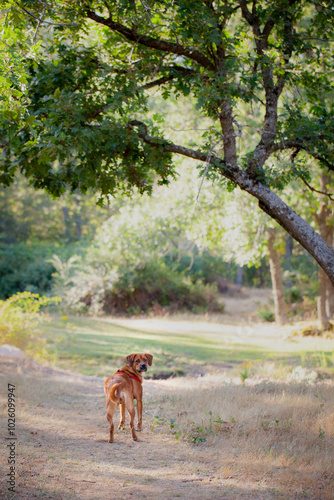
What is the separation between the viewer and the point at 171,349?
1149 centimetres

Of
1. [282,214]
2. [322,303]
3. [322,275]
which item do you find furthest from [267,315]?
[282,214]

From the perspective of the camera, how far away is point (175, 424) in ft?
16.6

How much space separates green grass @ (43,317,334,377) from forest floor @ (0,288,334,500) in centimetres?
238

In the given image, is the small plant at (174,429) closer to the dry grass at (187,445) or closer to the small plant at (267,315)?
the dry grass at (187,445)

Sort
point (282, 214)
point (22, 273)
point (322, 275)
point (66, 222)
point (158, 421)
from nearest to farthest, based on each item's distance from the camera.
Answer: point (158, 421) → point (282, 214) → point (322, 275) → point (22, 273) → point (66, 222)

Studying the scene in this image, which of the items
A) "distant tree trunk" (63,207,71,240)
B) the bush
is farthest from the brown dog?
"distant tree trunk" (63,207,71,240)

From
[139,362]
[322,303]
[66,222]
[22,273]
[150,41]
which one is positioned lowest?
[139,362]

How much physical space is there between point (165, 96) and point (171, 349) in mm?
7036

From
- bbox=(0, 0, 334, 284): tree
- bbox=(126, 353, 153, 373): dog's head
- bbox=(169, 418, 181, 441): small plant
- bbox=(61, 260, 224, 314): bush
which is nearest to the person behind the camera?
bbox=(126, 353, 153, 373): dog's head

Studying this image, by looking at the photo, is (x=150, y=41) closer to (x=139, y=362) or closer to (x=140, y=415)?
(x=139, y=362)

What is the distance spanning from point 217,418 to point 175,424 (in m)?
0.51

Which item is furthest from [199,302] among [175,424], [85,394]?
[175,424]

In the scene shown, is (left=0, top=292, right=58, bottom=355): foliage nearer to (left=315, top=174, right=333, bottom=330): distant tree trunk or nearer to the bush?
(left=315, top=174, right=333, bottom=330): distant tree trunk

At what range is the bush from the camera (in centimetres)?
1848
